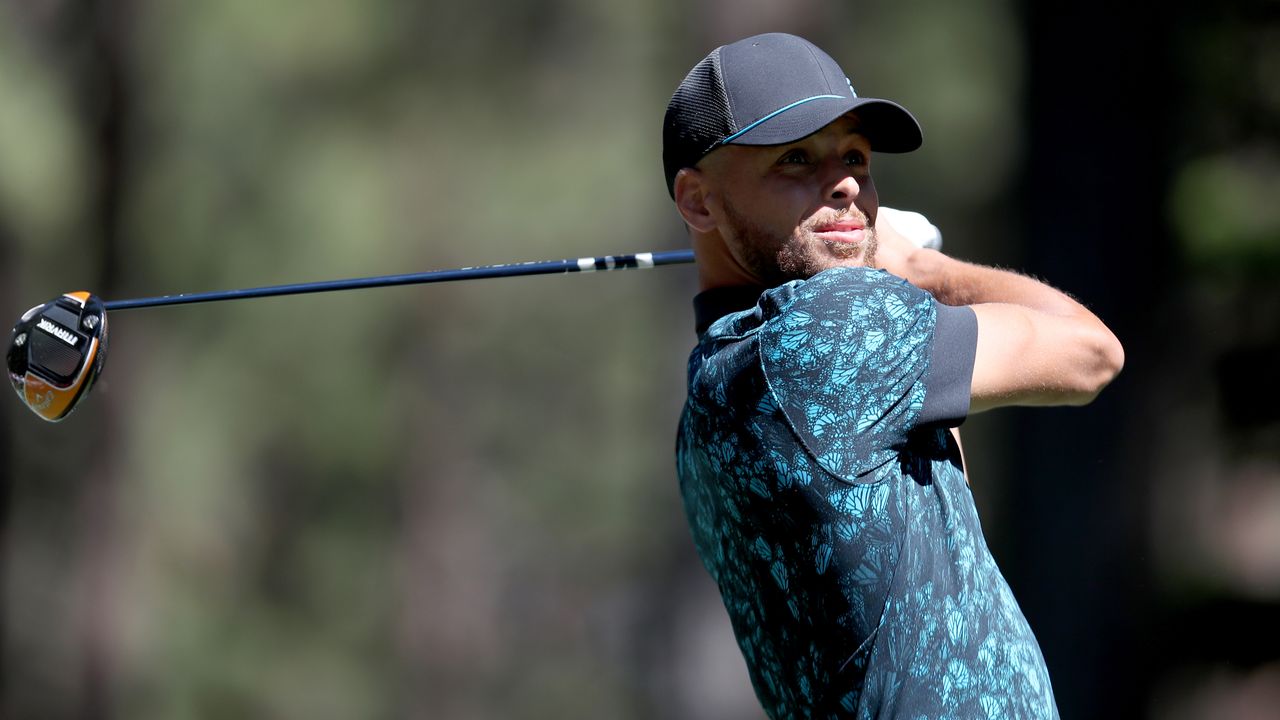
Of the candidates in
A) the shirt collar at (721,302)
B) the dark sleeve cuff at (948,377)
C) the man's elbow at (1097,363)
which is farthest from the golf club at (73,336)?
the dark sleeve cuff at (948,377)

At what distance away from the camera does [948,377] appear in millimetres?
1820

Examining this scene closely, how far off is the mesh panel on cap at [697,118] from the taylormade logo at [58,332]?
4.08 feet

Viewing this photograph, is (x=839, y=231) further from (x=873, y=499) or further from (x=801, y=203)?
(x=873, y=499)

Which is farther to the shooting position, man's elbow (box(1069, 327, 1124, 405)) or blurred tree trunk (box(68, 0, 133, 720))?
blurred tree trunk (box(68, 0, 133, 720))

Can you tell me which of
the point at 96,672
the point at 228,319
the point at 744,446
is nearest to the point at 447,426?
the point at 228,319

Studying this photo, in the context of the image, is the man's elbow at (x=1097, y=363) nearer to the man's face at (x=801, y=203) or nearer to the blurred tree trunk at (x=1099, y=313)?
the man's face at (x=801, y=203)

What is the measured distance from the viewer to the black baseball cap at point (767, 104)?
1.97 meters

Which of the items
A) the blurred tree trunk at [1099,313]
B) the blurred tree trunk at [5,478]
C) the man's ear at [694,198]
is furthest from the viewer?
the blurred tree trunk at [5,478]

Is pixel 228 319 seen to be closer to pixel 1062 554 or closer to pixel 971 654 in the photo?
pixel 1062 554

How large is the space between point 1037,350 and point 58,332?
180cm

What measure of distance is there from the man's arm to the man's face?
0.22 meters

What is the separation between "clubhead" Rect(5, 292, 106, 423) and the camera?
8.62 feet

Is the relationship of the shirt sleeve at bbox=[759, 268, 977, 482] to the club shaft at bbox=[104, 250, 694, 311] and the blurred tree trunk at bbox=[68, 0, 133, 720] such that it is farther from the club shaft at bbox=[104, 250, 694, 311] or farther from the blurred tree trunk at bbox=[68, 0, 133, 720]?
the blurred tree trunk at bbox=[68, 0, 133, 720]

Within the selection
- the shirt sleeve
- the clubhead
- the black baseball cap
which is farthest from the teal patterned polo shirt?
the clubhead
